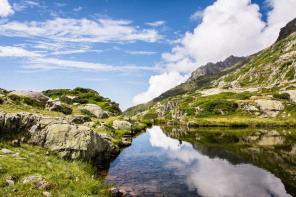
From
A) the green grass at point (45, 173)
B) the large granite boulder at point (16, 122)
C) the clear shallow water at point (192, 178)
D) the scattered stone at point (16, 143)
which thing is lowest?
the clear shallow water at point (192, 178)

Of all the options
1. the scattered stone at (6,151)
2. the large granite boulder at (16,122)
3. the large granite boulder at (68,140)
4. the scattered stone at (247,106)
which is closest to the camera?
the scattered stone at (6,151)

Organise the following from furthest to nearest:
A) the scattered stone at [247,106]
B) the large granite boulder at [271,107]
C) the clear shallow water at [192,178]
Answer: the scattered stone at [247,106] < the large granite boulder at [271,107] < the clear shallow water at [192,178]

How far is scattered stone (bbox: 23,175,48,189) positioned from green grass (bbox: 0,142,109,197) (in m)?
0.24

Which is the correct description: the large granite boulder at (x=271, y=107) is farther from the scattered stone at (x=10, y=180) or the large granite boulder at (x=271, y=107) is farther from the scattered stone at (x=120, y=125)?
the scattered stone at (x=10, y=180)

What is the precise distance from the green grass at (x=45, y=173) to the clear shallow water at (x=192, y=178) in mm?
4392

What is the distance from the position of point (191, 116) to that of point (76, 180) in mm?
104073

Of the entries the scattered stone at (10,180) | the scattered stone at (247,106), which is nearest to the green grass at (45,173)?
the scattered stone at (10,180)

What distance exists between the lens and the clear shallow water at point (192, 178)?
53.2 ft

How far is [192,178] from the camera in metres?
19.7

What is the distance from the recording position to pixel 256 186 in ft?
57.2

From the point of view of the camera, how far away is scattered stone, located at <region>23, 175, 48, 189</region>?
10605 mm

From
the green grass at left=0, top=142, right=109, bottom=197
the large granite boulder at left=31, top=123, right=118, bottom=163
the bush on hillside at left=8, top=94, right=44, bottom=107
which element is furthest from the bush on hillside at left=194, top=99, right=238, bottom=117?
the green grass at left=0, top=142, right=109, bottom=197

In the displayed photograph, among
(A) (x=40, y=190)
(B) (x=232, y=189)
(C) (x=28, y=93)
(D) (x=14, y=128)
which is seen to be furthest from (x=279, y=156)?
(C) (x=28, y=93)

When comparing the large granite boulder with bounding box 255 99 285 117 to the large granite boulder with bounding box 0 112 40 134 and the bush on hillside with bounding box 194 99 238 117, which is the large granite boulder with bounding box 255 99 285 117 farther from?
the large granite boulder with bounding box 0 112 40 134
